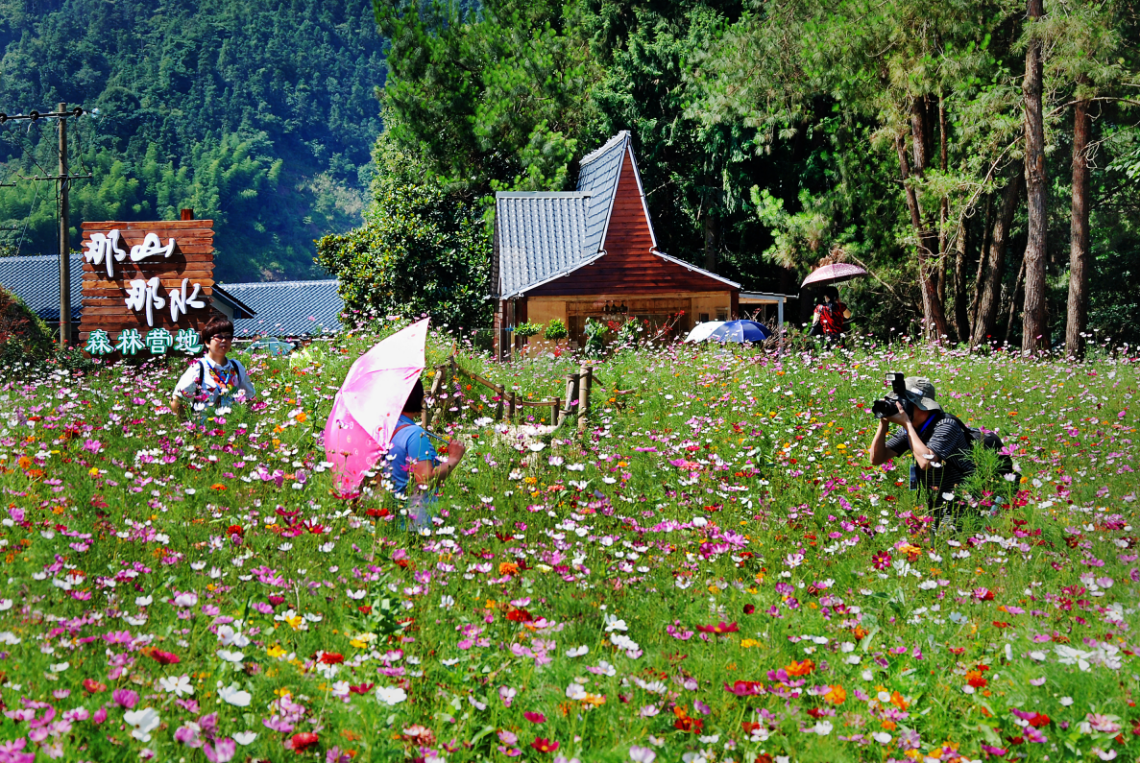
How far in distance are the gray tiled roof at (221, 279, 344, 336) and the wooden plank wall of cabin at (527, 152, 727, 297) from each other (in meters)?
31.0

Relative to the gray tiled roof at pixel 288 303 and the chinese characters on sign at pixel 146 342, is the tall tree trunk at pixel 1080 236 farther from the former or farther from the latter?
the gray tiled roof at pixel 288 303

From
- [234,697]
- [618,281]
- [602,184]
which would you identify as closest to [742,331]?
[618,281]

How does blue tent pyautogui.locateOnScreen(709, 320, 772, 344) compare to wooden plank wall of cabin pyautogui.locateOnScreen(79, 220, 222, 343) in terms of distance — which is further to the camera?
blue tent pyautogui.locateOnScreen(709, 320, 772, 344)

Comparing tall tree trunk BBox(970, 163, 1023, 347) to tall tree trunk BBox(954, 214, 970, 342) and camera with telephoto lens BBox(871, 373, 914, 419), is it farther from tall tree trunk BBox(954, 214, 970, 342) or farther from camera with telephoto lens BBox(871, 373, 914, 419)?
camera with telephoto lens BBox(871, 373, 914, 419)

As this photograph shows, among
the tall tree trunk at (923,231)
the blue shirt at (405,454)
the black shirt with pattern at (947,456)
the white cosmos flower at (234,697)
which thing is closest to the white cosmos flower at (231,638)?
the white cosmos flower at (234,697)

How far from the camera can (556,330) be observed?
965 inches

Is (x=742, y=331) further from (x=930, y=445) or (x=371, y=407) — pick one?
(x=371, y=407)

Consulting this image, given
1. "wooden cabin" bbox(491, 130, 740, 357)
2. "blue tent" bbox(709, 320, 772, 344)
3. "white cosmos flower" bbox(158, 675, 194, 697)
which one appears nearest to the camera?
"white cosmos flower" bbox(158, 675, 194, 697)

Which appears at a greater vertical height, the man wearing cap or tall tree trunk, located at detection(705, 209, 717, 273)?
tall tree trunk, located at detection(705, 209, 717, 273)

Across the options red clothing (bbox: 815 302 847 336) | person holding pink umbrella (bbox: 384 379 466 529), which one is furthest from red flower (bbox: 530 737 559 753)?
red clothing (bbox: 815 302 847 336)

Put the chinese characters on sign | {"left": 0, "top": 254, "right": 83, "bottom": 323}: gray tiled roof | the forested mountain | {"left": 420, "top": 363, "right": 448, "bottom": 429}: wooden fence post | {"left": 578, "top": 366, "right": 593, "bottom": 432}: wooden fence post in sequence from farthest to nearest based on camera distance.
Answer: the forested mountain < {"left": 0, "top": 254, "right": 83, "bottom": 323}: gray tiled roof < the chinese characters on sign < {"left": 578, "top": 366, "right": 593, "bottom": 432}: wooden fence post < {"left": 420, "top": 363, "right": 448, "bottom": 429}: wooden fence post

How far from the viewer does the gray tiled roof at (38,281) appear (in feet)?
149

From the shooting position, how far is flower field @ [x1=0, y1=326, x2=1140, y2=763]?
2973 millimetres

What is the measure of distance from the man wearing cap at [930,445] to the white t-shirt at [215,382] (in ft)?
14.7
